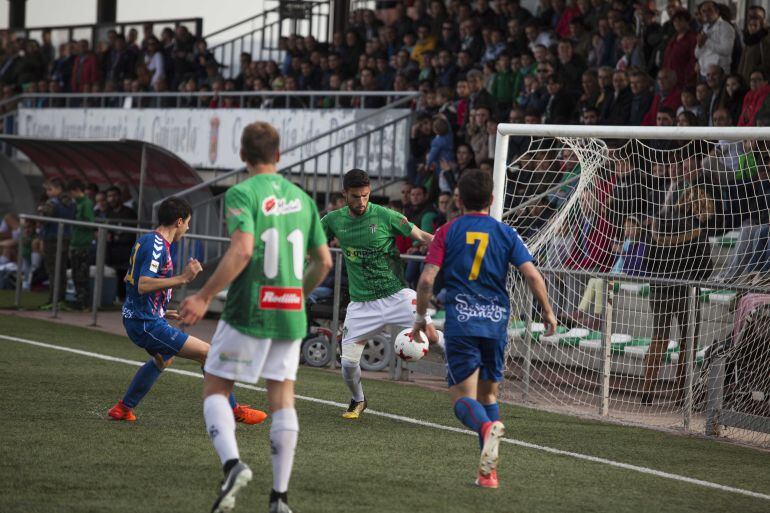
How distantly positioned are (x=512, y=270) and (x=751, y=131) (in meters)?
2.93

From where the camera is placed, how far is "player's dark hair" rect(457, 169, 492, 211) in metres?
6.89

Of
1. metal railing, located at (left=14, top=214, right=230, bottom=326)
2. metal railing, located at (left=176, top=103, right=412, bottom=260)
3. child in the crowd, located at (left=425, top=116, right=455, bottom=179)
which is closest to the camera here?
metal railing, located at (left=14, top=214, right=230, bottom=326)

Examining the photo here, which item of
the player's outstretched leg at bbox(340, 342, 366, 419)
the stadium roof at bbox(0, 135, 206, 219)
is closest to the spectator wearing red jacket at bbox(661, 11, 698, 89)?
the player's outstretched leg at bbox(340, 342, 366, 419)

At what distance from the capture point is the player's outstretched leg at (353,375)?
368 inches

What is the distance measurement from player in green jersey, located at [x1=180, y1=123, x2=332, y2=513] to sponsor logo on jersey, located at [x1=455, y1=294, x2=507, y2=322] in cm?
128

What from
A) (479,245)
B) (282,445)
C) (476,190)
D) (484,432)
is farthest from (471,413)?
(282,445)

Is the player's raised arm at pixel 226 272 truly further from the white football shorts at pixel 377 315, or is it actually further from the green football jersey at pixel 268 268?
the white football shorts at pixel 377 315

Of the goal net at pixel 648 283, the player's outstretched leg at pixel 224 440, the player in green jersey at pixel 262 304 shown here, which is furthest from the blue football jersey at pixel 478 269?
the goal net at pixel 648 283

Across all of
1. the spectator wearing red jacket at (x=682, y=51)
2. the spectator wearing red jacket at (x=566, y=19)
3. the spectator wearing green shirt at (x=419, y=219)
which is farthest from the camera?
the spectator wearing red jacket at (x=566, y=19)

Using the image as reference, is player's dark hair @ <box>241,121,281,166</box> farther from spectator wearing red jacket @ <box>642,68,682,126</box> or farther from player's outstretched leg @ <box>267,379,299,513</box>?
spectator wearing red jacket @ <box>642,68,682,126</box>

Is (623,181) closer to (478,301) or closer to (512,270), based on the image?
(512,270)

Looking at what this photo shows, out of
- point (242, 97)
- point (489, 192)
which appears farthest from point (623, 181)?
point (242, 97)

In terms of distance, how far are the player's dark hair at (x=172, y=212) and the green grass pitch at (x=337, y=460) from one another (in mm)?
1461

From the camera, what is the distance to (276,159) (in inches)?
232
